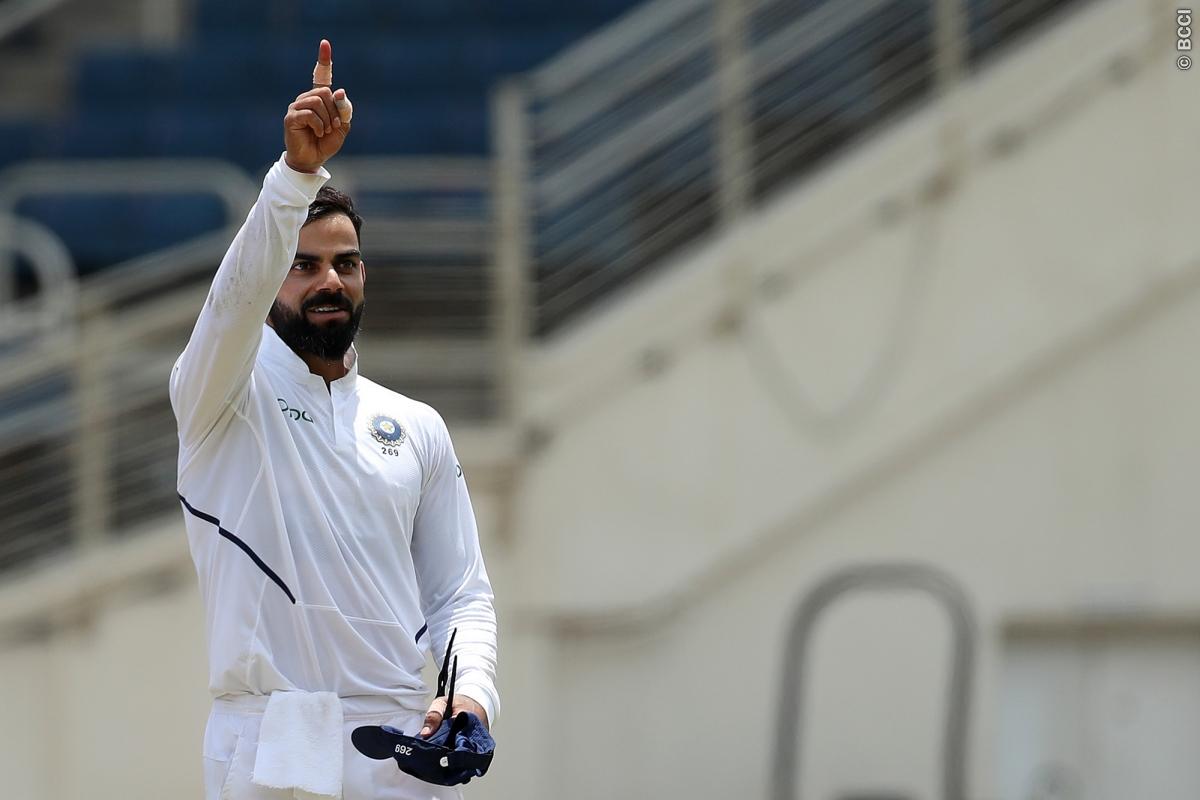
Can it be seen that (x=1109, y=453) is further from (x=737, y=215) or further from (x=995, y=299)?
(x=737, y=215)

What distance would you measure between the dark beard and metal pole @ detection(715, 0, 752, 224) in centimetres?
407

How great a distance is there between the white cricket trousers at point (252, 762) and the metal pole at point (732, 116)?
4327 millimetres

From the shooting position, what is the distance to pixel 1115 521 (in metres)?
6.92

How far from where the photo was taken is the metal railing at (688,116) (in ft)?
23.2

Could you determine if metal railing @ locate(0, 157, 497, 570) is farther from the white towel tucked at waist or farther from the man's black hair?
the white towel tucked at waist

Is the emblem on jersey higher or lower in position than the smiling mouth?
lower

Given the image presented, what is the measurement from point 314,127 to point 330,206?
33 cm

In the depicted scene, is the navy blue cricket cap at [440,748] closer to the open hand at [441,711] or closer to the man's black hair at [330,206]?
the open hand at [441,711]

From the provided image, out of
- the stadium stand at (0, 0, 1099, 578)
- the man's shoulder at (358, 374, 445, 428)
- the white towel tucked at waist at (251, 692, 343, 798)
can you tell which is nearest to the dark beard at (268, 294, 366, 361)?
the man's shoulder at (358, 374, 445, 428)

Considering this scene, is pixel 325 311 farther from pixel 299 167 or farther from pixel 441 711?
pixel 441 711

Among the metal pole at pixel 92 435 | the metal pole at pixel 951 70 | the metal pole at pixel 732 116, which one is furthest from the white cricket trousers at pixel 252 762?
the metal pole at pixel 951 70

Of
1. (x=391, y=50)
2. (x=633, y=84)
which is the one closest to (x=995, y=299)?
(x=633, y=84)

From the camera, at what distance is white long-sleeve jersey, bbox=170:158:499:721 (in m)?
2.84

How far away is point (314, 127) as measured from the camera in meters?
2.80
